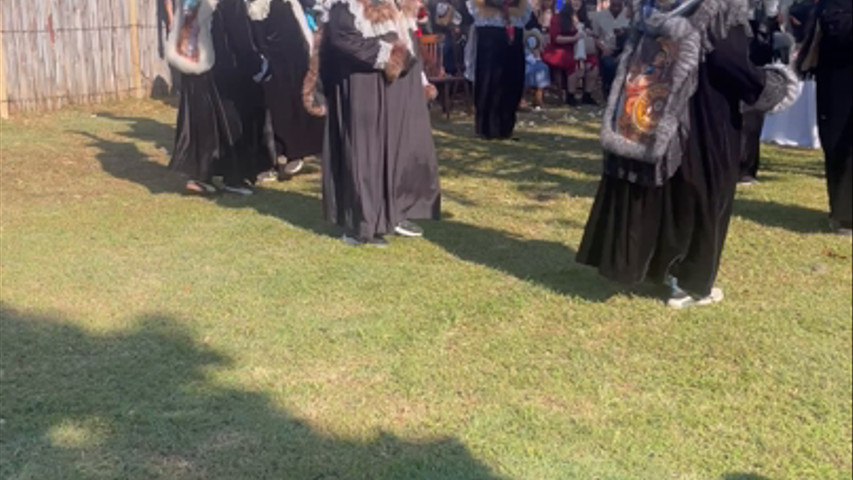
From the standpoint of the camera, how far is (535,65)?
50.8ft

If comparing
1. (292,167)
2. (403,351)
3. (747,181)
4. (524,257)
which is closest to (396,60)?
(524,257)

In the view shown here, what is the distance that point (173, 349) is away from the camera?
212 inches

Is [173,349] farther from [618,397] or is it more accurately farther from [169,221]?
[169,221]

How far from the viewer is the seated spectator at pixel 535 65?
15.5 meters

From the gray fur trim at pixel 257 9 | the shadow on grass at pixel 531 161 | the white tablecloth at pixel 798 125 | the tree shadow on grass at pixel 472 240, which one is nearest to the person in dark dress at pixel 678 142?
the tree shadow on grass at pixel 472 240

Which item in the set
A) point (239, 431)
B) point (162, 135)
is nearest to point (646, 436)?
point (239, 431)

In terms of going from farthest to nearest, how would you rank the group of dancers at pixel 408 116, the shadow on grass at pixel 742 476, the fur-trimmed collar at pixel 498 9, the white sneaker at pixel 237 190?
the fur-trimmed collar at pixel 498 9 → the white sneaker at pixel 237 190 → the group of dancers at pixel 408 116 → the shadow on grass at pixel 742 476

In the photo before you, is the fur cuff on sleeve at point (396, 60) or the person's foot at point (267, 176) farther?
the person's foot at point (267, 176)

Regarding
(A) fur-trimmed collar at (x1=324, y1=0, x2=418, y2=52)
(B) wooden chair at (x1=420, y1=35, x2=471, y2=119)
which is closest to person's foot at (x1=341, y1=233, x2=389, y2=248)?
(A) fur-trimmed collar at (x1=324, y1=0, x2=418, y2=52)

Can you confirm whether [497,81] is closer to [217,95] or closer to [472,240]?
[217,95]

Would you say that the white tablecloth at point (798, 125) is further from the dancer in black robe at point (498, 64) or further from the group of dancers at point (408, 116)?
the group of dancers at point (408, 116)

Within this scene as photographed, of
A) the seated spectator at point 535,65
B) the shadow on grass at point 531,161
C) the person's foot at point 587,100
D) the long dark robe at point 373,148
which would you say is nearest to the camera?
the long dark robe at point 373,148

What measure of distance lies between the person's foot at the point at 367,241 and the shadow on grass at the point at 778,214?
107 inches

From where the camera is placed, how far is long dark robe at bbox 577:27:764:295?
5238mm
